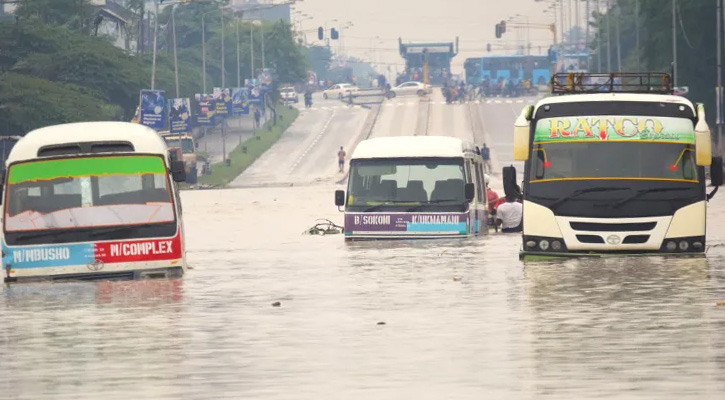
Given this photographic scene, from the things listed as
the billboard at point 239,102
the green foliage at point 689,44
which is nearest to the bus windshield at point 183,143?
the billboard at point 239,102

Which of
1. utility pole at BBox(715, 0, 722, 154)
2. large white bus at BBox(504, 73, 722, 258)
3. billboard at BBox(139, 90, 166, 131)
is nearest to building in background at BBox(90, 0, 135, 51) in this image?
billboard at BBox(139, 90, 166, 131)

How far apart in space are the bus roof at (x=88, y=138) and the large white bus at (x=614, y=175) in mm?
4633

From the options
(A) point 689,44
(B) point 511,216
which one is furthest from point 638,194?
(A) point 689,44

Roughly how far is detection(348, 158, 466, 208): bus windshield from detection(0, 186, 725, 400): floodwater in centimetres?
394

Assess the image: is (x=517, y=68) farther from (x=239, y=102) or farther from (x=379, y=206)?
(x=379, y=206)

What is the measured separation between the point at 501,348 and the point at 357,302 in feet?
17.0

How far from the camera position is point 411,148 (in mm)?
32906

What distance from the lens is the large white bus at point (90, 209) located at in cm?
2288

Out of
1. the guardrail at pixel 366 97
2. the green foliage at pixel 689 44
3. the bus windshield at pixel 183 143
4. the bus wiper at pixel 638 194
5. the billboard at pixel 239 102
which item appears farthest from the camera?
the guardrail at pixel 366 97

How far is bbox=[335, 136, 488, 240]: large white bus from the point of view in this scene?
1271 inches

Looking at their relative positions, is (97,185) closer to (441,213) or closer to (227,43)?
(441,213)

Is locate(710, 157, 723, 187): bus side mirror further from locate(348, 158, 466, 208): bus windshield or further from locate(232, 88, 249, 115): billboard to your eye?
locate(232, 88, 249, 115): billboard

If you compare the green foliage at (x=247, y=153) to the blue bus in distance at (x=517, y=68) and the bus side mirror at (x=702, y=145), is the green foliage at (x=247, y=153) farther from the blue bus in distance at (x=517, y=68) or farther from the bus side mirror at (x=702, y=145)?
the bus side mirror at (x=702, y=145)

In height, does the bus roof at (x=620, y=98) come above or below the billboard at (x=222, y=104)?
above
